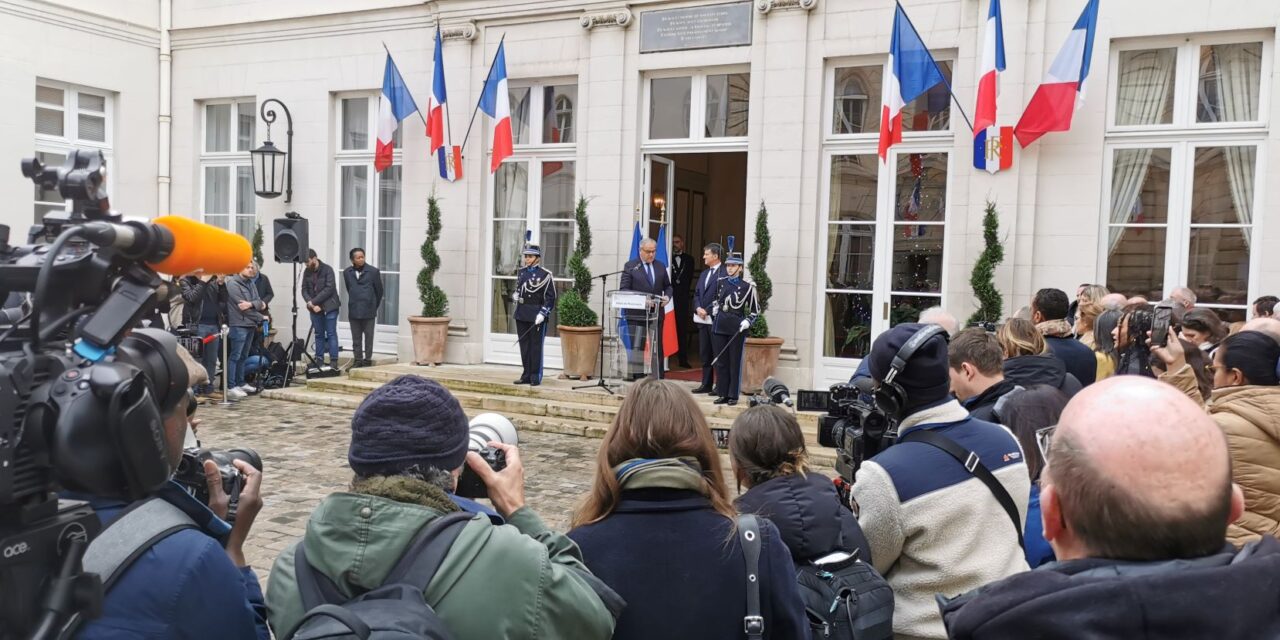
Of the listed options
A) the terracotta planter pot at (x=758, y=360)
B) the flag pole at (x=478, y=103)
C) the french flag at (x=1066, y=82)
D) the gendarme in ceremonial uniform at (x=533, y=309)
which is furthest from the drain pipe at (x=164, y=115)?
the french flag at (x=1066, y=82)

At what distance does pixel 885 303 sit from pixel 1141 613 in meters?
9.64

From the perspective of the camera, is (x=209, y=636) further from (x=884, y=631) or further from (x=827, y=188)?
(x=827, y=188)

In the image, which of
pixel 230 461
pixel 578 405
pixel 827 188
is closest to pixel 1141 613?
pixel 230 461

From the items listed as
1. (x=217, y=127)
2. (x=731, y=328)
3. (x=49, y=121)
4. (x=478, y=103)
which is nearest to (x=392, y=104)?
(x=478, y=103)

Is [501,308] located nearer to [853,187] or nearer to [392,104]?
[392,104]

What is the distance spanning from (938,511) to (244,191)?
13963 millimetres

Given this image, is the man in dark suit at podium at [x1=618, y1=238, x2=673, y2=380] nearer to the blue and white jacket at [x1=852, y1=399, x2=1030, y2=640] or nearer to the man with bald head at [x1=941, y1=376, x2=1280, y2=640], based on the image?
the blue and white jacket at [x1=852, y1=399, x2=1030, y2=640]

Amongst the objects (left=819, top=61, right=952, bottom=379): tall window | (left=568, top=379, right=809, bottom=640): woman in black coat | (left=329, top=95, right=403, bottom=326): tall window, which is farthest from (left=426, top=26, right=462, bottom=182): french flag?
(left=568, top=379, right=809, bottom=640): woman in black coat

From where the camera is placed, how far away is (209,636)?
1.75 metres

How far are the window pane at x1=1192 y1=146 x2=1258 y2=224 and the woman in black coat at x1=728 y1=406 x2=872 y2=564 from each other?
8465mm

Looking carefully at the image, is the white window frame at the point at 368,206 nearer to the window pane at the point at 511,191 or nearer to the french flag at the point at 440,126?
the french flag at the point at 440,126

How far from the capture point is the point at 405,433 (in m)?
1.90

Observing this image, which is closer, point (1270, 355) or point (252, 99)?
point (1270, 355)

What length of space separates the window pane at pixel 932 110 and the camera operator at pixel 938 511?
8198 mm
